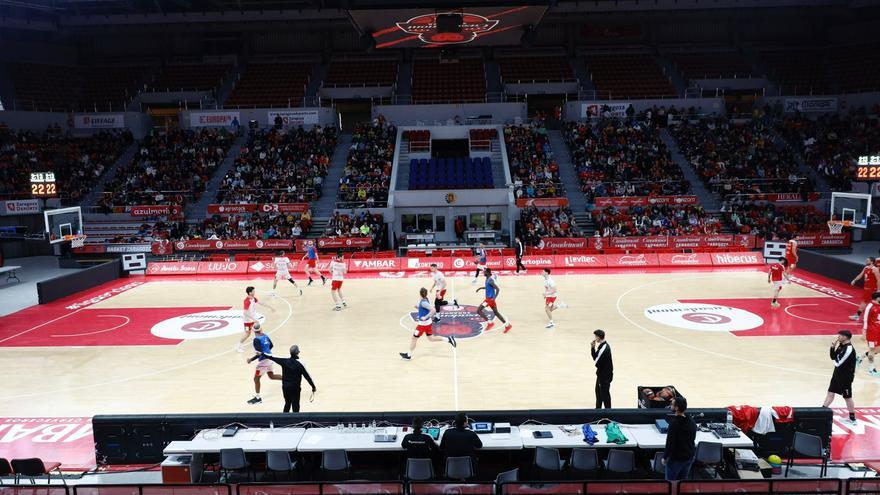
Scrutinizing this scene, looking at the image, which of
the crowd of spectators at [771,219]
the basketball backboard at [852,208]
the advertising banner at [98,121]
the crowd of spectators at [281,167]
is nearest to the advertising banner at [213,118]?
the crowd of spectators at [281,167]

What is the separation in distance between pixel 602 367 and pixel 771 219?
25060mm

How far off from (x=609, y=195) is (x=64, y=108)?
130 feet

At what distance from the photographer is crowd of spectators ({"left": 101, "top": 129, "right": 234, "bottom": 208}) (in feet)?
118

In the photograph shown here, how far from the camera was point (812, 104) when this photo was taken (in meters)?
42.6

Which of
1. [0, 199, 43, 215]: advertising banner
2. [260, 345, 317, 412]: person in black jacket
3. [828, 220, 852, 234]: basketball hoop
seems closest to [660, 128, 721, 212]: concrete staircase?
[828, 220, 852, 234]: basketball hoop

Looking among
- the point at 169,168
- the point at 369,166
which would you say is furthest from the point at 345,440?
the point at 169,168

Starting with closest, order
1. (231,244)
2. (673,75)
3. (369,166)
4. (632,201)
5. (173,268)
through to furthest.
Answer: (173,268), (231,244), (632,201), (369,166), (673,75)

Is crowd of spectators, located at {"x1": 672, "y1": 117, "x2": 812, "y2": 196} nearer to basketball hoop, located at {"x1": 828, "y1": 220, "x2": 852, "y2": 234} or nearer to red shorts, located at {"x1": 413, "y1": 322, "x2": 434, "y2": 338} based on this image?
basketball hoop, located at {"x1": 828, "y1": 220, "x2": 852, "y2": 234}

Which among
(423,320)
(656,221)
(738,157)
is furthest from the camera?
(738,157)

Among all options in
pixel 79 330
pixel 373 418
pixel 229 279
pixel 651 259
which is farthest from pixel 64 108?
pixel 373 418

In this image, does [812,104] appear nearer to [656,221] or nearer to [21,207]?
[656,221]

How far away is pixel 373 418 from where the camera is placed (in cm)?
969

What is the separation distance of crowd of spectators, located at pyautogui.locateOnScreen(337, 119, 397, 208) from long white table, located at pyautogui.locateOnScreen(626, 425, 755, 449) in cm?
2627

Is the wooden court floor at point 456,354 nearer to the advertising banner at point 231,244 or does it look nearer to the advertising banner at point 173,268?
the advertising banner at point 173,268
